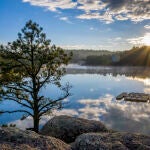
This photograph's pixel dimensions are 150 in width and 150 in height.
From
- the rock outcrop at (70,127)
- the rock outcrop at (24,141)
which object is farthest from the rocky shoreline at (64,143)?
the rock outcrop at (70,127)

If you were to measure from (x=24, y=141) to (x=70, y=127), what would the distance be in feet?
33.3

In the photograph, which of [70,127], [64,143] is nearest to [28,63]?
[70,127]

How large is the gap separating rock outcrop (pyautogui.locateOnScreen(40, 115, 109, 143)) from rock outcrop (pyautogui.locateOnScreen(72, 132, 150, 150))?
27.4 ft

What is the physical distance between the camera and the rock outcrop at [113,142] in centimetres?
669

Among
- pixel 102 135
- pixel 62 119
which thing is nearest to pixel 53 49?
pixel 62 119

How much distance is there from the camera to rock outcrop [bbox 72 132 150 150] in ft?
22.0

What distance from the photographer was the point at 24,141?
6.45m

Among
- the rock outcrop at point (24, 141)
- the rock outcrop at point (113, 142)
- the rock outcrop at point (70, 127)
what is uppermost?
the rock outcrop at point (24, 141)

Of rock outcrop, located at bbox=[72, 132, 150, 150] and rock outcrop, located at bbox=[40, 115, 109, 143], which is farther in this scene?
rock outcrop, located at bbox=[40, 115, 109, 143]

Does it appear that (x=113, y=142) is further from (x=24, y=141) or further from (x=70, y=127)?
(x=70, y=127)

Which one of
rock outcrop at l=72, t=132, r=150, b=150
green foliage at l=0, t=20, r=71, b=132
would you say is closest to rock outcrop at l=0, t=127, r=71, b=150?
rock outcrop at l=72, t=132, r=150, b=150

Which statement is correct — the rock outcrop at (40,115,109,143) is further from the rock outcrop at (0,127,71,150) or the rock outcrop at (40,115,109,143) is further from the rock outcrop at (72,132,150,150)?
the rock outcrop at (0,127,71,150)

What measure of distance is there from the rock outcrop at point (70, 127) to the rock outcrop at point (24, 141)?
350 inches

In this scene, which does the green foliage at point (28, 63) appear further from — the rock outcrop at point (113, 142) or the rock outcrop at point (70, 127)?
the rock outcrop at point (113, 142)
